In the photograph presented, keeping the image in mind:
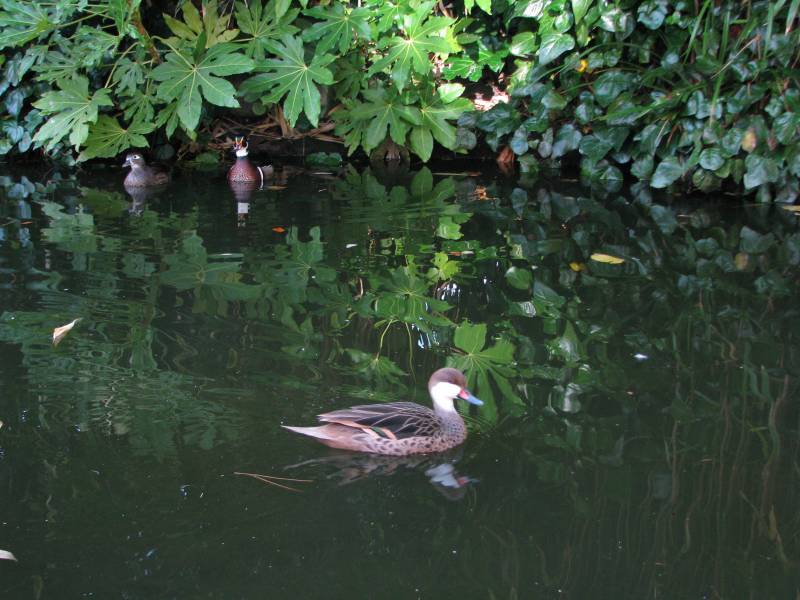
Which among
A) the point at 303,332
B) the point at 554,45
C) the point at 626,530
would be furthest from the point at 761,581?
the point at 554,45

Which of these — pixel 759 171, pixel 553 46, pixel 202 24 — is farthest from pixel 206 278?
pixel 759 171

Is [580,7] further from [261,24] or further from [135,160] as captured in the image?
[135,160]

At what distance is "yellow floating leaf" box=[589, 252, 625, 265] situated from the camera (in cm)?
629

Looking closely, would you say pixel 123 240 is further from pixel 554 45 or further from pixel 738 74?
pixel 738 74

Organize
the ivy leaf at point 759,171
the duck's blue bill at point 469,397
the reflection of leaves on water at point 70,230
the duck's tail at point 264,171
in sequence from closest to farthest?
the duck's blue bill at point 469,397, the reflection of leaves on water at point 70,230, the ivy leaf at point 759,171, the duck's tail at point 264,171

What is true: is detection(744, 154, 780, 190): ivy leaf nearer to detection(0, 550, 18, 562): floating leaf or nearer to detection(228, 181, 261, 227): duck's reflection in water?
detection(228, 181, 261, 227): duck's reflection in water

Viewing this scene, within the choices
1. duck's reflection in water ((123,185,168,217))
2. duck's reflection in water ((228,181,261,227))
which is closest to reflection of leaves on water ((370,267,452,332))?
duck's reflection in water ((228,181,261,227))

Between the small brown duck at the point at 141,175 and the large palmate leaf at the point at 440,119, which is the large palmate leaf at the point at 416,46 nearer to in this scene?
the large palmate leaf at the point at 440,119

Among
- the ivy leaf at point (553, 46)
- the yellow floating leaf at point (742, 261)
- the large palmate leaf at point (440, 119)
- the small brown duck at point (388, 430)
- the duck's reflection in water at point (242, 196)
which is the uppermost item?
the ivy leaf at point (553, 46)

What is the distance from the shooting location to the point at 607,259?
250 inches

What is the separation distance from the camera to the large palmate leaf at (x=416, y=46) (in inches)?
339

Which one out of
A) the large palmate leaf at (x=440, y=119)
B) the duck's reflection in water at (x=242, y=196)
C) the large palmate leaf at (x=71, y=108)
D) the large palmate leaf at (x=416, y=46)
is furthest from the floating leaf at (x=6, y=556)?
the large palmate leaf at (x=440, y=119)

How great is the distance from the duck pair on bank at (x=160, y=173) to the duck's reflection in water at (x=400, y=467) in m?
5.31

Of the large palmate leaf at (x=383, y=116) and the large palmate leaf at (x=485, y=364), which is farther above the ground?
the large palmate leaf at (x=383, y=116)
